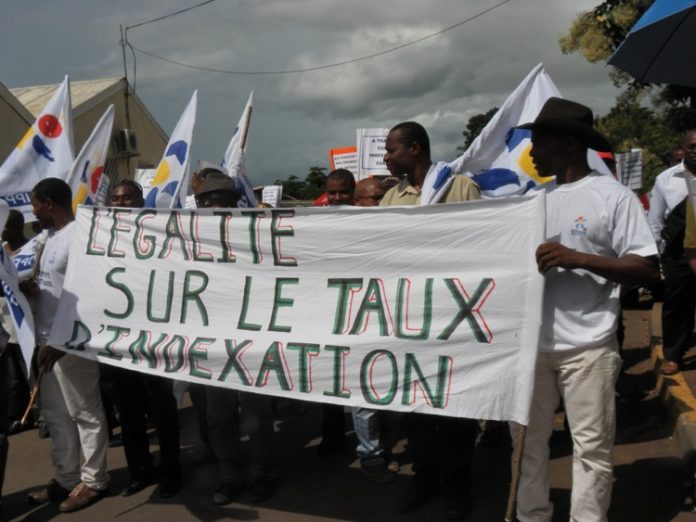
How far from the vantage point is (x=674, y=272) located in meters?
6.25

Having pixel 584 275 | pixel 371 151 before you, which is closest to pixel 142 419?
pixel 584 275

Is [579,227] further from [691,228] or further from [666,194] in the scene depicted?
[666,194]

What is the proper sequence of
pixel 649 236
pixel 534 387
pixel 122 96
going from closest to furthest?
pixel 649 236
pixel 534 387
pixel 122 96

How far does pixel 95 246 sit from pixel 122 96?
63.1 ft

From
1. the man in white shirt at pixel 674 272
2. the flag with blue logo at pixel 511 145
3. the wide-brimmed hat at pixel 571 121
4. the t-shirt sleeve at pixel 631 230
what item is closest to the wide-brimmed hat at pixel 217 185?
the flag with blue logo at pixel 511 145

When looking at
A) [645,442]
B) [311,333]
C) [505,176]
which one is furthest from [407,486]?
[505,176]

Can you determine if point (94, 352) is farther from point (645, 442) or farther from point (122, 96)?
point (122, 96)

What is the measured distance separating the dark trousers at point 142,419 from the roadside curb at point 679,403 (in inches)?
125

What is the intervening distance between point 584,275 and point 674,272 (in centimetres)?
340

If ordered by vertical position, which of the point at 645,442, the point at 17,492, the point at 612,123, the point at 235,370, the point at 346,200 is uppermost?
the point at 612,123

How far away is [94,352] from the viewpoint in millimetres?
4445

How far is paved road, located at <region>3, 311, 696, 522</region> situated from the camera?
4.17 metres

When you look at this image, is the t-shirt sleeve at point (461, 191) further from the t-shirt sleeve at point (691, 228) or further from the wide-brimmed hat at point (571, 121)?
the t-shirt sleeve at point (691, 228)

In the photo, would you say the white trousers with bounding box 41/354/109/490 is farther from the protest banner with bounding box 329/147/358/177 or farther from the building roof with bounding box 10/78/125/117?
the building roof with bounding box 10/78/125/117
